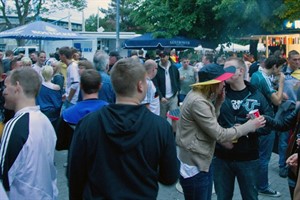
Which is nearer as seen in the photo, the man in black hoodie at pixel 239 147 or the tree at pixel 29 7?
the man in black hoodie at pixel 239 147

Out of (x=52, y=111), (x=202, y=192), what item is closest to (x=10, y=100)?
(x=202, y=192)

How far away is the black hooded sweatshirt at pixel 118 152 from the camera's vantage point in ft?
8.02

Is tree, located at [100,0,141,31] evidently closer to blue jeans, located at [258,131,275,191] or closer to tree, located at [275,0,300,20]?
tree, located at [275,0,300,20]

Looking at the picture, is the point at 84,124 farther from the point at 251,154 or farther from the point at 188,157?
the point at 251,154

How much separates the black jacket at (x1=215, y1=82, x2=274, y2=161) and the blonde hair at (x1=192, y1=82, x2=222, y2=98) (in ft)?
1.84

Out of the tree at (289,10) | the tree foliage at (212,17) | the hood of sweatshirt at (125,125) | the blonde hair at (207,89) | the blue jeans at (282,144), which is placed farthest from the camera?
the tree foliage at (212,17)

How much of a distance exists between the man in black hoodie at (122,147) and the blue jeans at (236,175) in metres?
1.78

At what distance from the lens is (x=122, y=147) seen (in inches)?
95.3

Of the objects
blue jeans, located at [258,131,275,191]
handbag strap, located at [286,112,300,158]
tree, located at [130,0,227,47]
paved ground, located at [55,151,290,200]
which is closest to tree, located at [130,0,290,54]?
tree, located at [130,0,227,47]

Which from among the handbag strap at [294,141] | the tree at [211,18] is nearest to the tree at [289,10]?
the tree at [211,18]

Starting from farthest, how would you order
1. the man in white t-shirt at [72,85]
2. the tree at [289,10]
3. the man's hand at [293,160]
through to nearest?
the tree at [289,10] < the man in white t-shirt at [72,85] < the man's hand at [293,160]

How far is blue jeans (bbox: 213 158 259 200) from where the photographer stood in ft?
13.7

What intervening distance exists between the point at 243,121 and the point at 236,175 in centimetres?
55

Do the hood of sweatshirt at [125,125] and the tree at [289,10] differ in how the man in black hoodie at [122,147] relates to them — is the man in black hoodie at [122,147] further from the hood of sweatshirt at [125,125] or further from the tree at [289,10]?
the tree at [289,10]
